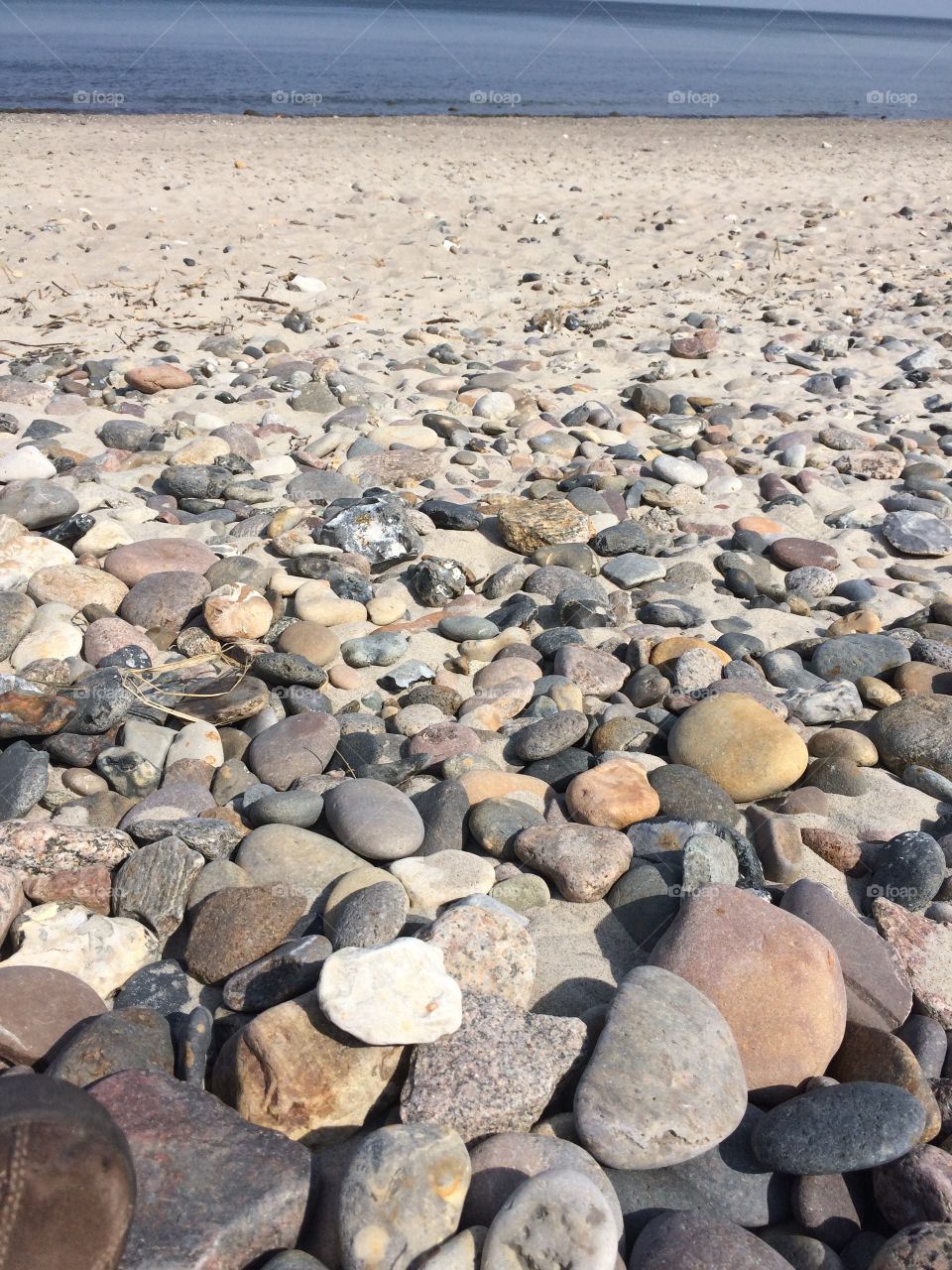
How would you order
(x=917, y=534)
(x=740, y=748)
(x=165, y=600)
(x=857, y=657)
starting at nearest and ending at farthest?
(x=740, y=748) < (x=857, y=657) < (x=165, y=600) < (x=917, y=534)

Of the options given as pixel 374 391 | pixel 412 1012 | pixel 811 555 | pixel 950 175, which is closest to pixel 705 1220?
pixel 412 1012

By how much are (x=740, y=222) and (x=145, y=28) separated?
3277 cm

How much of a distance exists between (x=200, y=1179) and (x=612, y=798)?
4.18ft

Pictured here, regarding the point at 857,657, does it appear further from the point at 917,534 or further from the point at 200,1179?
the point at 200,1179

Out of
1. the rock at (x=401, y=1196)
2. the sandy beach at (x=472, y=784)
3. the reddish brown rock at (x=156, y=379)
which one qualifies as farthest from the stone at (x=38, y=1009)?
the reddish brown rock at (x=156, y=379)

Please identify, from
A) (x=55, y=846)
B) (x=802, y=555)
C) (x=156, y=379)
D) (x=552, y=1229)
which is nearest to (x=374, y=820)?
(x=55, y=846)

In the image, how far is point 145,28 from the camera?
3353 cm

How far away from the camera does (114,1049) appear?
175 centimetres

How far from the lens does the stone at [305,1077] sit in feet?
5.65

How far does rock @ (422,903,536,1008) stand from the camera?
1.93 m

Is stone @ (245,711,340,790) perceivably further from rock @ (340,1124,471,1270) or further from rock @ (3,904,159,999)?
rock @ (340,1124,471,1270)

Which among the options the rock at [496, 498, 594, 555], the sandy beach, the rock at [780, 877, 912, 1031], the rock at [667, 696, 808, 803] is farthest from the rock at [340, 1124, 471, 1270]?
the rock at [496, 498, 594, 555]

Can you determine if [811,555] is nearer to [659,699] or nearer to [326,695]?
[659,699]

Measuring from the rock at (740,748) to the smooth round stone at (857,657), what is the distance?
51cm
